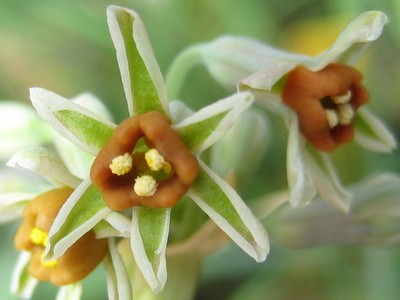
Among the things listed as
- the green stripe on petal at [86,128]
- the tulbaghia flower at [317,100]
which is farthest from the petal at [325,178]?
the green stripe on petal at [86,128]

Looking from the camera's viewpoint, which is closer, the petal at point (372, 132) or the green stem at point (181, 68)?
the petal at point (372, 132)

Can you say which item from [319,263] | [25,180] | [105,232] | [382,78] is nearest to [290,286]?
[319,263]

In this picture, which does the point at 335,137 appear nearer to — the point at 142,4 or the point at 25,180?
the point at 25,180

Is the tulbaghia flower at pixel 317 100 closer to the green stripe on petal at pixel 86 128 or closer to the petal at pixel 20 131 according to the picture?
the green stripe on petal at pixel 86 128

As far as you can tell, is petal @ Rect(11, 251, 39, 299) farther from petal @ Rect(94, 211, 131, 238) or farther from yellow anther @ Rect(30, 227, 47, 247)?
petal @ Rect(94, 211, 131, 238)

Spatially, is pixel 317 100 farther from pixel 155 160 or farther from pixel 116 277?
pixel 116 277

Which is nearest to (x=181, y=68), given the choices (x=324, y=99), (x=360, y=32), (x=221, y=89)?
(x=324, y=99)

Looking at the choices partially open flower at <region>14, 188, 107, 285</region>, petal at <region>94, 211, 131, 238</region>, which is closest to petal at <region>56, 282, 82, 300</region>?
partially open flower at <region>14, 188, 107, 285</region>
